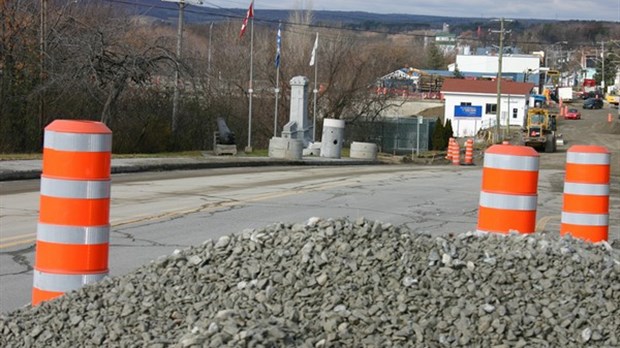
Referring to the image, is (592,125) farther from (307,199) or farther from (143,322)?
(143,322)

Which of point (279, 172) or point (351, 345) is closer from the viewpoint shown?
point (351, 345)

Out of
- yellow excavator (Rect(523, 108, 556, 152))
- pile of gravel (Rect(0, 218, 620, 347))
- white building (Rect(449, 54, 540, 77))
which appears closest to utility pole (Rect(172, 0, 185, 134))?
pile of gravel (Rect(0, 218, 620, 347))

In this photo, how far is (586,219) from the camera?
34.5 feet

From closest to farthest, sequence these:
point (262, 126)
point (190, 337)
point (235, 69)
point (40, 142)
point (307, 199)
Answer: point (190, 337), point (307, 199), point (40, 142), point (262, 126), point (235, 69)

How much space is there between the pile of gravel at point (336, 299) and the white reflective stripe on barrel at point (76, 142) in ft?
2.86

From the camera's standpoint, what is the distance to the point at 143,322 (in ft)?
18.0

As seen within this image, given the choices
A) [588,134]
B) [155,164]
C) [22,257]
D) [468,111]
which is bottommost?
[22,257]

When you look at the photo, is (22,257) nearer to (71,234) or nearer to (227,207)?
(71,234)

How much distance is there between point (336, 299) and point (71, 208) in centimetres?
194

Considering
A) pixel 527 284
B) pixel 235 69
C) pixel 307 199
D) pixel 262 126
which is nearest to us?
pixel 527 284

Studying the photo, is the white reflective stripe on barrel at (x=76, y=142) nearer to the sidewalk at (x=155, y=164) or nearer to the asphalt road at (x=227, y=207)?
the asphalt road at (x=227, y=207)

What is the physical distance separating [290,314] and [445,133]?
68.9 metres

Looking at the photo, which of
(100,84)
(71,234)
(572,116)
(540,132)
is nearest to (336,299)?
(71,234)

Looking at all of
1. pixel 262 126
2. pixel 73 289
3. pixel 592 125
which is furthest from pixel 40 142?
pixel 592 125
